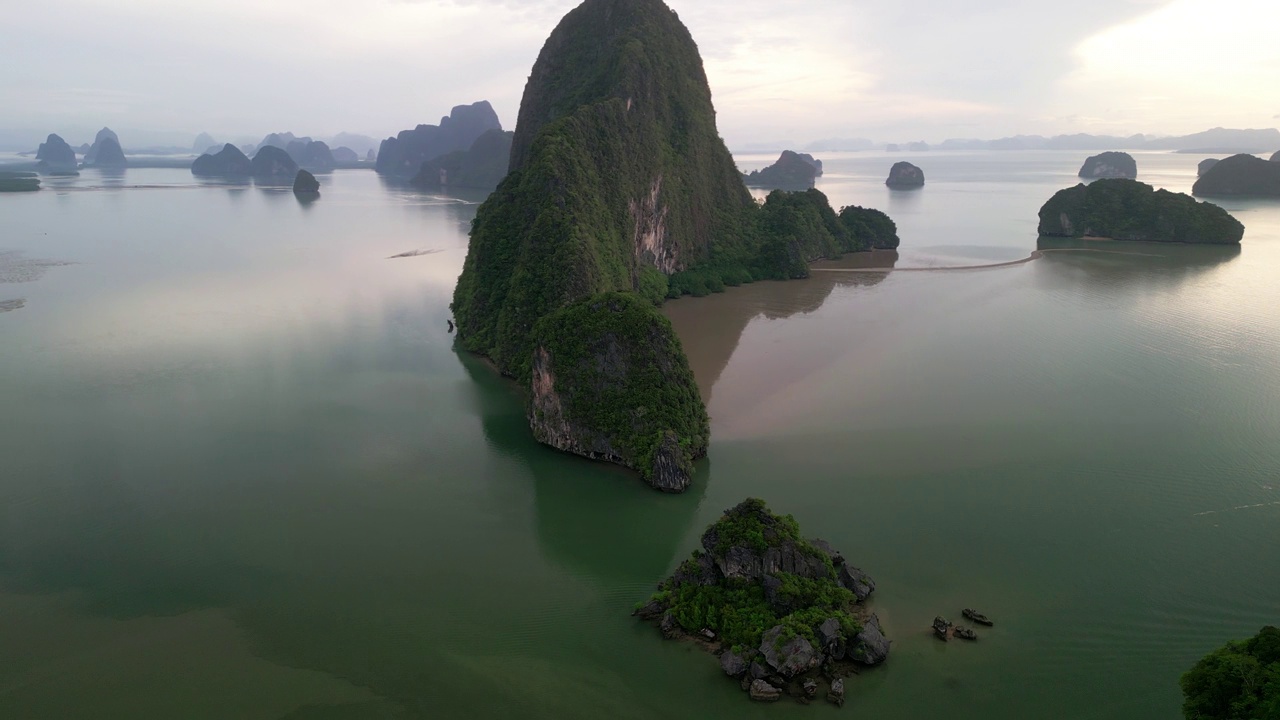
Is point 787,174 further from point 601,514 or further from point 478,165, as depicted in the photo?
point 601,514

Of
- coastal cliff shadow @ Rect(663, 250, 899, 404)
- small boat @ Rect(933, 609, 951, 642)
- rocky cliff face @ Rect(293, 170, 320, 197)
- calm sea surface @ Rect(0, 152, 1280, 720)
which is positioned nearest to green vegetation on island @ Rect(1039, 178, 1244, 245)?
coastal cliff shadow @ Rect(663, 250, 899, 404)

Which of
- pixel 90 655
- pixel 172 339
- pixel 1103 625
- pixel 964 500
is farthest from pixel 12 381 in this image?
pixel 1103 625

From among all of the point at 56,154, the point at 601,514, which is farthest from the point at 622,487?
the point at 56,154

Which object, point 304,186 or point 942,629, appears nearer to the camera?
point 942,629

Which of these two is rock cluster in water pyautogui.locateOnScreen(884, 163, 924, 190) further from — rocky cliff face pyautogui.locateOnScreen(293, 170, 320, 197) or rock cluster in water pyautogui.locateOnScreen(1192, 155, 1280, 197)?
rocky cliff face pyautogui.locateOnScreen(293, 170, 320, 197)

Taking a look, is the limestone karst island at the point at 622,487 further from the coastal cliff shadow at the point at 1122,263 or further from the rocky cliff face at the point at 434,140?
the rocky cliff face at the point at 434,140

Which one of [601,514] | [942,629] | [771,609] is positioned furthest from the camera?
[601,514]
